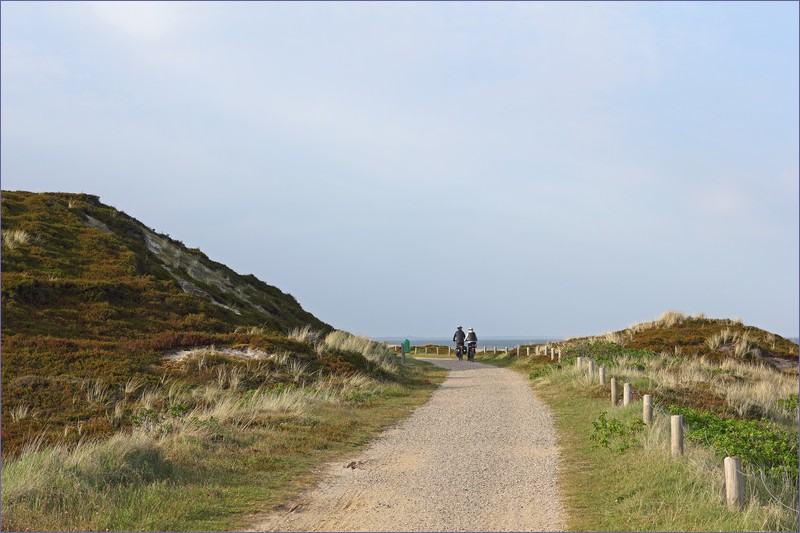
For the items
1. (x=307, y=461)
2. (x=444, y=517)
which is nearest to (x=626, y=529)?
(x=444, y=517)

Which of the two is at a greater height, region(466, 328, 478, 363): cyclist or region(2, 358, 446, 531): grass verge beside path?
region(466, 328, 478, 363): cyclist

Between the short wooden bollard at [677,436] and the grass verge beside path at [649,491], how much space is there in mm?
158

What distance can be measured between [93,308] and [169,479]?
1821 cm

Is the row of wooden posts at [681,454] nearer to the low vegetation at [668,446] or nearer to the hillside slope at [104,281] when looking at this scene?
the low vegetation at [668,446]

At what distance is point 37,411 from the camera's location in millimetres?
16812

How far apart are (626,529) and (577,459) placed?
4225 millimetres

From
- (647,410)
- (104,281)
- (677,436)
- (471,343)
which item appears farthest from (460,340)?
(677,436)

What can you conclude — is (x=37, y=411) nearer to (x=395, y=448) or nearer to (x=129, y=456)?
(x=129, y=456)

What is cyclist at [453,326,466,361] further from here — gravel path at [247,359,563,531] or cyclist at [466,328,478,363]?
gravel path at [247,359,563,531]

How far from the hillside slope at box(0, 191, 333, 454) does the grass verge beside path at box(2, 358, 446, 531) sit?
12.5 feet

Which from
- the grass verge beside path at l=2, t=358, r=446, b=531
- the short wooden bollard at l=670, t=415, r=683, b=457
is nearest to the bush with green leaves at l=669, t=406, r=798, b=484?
the short wooden bollard at l=670, t=415, r=683, b=457

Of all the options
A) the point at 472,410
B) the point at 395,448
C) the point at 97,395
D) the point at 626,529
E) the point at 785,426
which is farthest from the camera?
the point at 785,426

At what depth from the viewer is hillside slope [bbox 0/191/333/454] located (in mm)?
18750

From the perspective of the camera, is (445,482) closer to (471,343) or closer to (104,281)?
(104,281)
